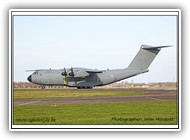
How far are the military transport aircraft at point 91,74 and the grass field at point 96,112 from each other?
0.34 meters

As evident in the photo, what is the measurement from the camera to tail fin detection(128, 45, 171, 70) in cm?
809

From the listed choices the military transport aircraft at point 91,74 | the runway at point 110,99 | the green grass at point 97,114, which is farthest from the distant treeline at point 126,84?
the green grass at point 97,114

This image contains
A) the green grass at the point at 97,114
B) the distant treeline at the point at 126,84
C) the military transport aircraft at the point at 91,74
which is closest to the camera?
the green grass at the point at 97,114

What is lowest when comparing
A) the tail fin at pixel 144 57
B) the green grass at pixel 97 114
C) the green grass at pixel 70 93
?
the green grass at pixel 97 114

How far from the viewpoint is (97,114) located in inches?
311

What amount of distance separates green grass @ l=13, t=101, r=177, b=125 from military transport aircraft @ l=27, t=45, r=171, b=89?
0.73 meters

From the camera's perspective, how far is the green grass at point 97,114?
7.45 m

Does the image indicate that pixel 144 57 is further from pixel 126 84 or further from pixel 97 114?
pixel 97 114

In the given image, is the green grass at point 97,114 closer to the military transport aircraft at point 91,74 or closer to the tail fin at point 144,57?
the military transport aircraft at point 91,74

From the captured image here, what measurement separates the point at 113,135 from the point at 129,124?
15.7 inches

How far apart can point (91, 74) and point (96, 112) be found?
1.29m
